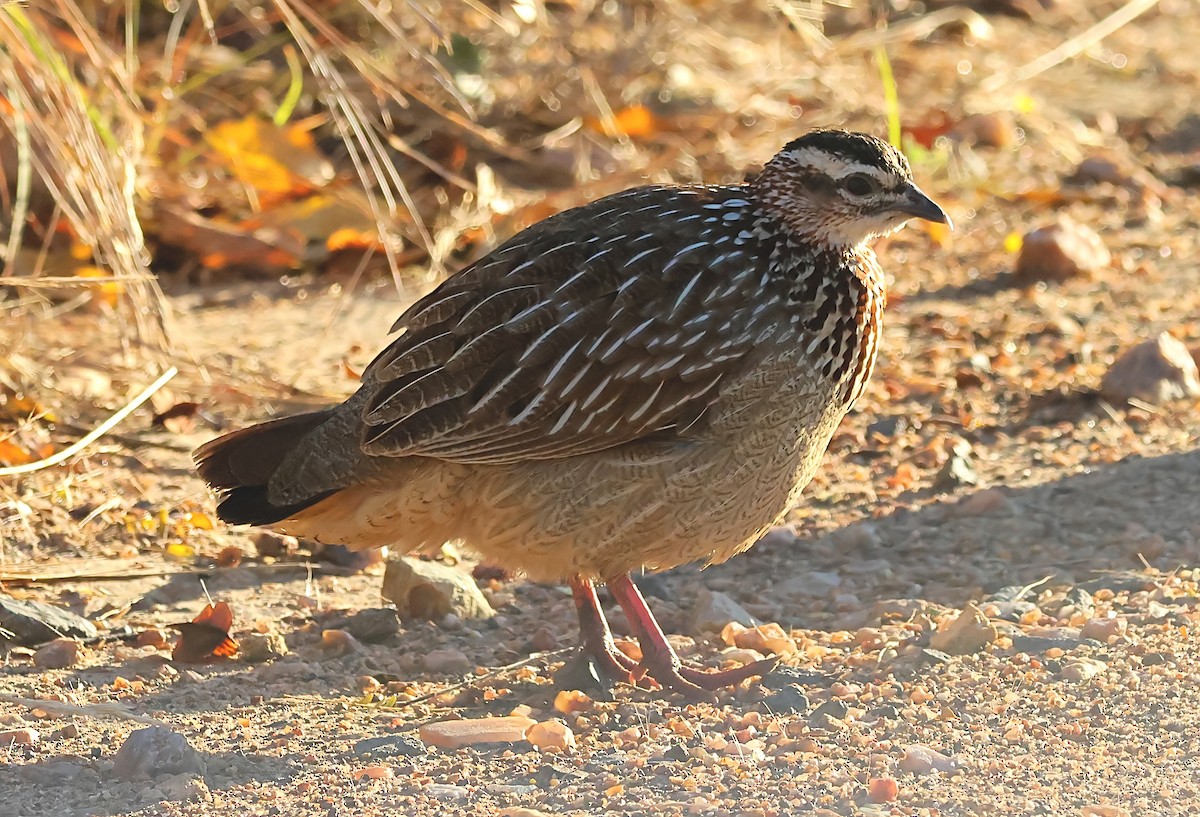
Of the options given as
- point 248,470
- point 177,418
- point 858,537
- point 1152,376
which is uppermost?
point 248,470

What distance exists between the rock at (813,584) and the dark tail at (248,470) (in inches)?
50.8

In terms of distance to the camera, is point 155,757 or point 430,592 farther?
point 430,592

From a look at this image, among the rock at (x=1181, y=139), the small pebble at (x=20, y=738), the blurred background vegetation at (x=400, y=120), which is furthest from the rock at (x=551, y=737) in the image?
the rock at (x=1181, y=139)

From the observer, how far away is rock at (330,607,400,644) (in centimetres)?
423

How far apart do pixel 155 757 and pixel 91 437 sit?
5.57 ft

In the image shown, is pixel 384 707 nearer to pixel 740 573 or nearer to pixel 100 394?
pixel 740 573

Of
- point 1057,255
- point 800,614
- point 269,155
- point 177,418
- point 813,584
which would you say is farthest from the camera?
point 269,155

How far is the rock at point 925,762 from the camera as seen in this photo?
3.39 meters

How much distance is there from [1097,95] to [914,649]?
5.38 meters

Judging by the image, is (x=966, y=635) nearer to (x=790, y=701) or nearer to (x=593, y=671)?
(x=790, y=701)

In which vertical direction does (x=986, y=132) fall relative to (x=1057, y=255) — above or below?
above

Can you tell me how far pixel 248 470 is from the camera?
404cm

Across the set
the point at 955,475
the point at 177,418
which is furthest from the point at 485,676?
the point at 177,418

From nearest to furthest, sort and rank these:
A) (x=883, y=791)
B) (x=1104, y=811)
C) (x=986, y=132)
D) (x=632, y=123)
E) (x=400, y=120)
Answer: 1. (x=1104, y=811)
2. (x=883, y=791)
3. (x=400, y=120)
4. (x=632, y=123)
5. (x=986, y=132)
